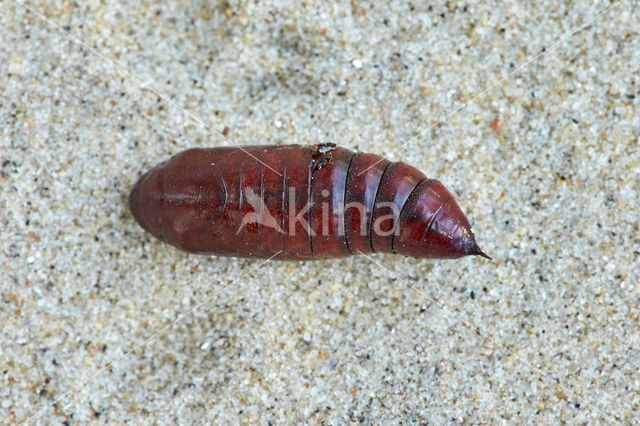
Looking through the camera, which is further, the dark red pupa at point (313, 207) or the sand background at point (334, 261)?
the sand background at point (334, 261)

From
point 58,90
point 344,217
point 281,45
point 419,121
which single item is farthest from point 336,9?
point 58,90

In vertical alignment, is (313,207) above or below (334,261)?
above

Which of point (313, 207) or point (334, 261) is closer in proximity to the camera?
point (313, 207)

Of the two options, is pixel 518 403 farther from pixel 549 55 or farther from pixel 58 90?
pixel 58 90

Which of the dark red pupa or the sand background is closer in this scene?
the dark red pupa

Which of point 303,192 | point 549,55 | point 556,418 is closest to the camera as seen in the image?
point 303,192
